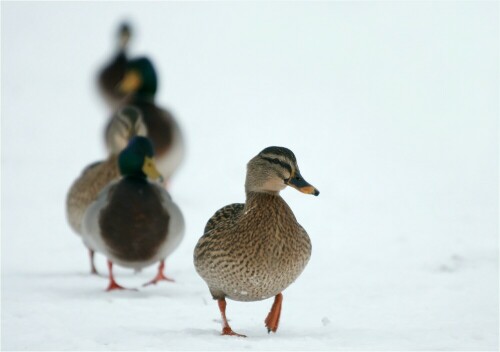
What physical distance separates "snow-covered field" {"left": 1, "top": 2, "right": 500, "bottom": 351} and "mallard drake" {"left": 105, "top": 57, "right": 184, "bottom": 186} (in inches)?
16.7

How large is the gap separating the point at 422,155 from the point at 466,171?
3.85 ft

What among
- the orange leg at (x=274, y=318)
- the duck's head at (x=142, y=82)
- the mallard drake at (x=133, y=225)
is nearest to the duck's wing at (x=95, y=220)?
the mallard drake at (x=133, y=225)

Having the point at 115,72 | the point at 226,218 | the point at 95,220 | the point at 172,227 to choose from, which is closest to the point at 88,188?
the point at 95,220

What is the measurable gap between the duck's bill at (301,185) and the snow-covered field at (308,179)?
755 millimetres

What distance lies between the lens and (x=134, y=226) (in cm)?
610

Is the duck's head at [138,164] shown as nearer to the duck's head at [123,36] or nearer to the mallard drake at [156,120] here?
the mallard drake at [156,120]

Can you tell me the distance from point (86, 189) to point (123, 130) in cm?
96

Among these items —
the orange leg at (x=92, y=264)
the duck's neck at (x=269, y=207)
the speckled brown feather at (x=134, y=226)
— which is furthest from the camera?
the orange leg at (x=92, y=264)

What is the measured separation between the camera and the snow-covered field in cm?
521

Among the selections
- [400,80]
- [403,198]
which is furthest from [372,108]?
[403,198]

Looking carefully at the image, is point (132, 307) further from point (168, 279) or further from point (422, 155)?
point (422, 155)

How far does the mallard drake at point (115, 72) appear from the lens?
13.4 metres

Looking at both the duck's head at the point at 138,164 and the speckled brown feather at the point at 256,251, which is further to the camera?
the duck's head at the point at 138,164

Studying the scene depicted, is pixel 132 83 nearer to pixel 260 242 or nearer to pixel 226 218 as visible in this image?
pixel 226 218
